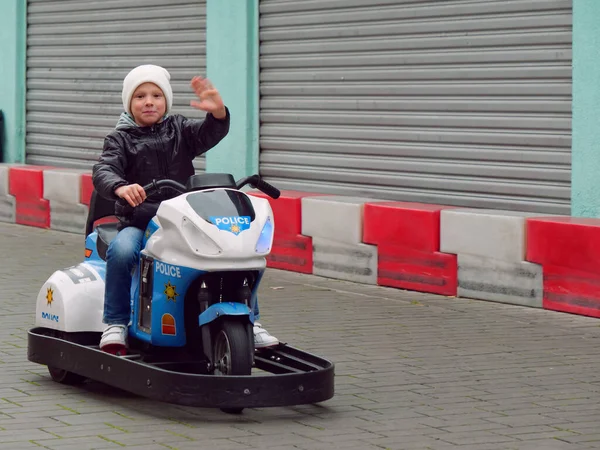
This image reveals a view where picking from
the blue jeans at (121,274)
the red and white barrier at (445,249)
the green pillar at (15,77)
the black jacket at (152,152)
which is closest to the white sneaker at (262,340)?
the blue jeans at (121,274)

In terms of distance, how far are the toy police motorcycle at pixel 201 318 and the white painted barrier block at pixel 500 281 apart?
11.3 ft

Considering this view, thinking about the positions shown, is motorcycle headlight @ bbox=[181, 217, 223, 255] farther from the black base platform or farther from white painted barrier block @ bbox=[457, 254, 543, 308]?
white painted barrier block @ bbox=[457, 254, 543, 308]

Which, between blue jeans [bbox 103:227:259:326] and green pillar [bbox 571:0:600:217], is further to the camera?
green pillar [bbox 571:0:600:217]

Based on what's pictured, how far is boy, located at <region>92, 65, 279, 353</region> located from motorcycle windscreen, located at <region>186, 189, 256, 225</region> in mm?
462

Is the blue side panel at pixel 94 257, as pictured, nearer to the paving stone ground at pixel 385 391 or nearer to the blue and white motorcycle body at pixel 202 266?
the blue and white motorcycle body at pixel 202 266

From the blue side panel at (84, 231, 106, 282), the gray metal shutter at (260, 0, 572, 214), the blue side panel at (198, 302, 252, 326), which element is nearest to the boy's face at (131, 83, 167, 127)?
the blue side panel at (84, 231, 106, 282)

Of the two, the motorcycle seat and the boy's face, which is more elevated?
the boy's face

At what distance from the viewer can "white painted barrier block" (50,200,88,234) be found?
587 inches

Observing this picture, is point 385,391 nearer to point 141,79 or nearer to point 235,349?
point 235,349

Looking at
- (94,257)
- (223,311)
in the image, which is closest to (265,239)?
(223,311)

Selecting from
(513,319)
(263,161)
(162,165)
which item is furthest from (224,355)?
(263,161)

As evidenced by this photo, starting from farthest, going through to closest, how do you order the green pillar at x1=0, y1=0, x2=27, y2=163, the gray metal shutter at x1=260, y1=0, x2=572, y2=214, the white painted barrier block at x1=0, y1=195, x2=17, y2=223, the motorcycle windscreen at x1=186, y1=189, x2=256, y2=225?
the green pillar at x1=0, y1=0, x2=27, y2=163, the white painted barrier block at x1=0, y1=195, x2=17, y2=223, the gray metal shutter at x1=260, y1=0, x2=572, y2=214, the motorcycle windscreen at x1=186, y1=189, x2=256, y2=225

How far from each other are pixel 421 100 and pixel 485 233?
1821mm

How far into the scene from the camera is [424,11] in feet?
38.2
